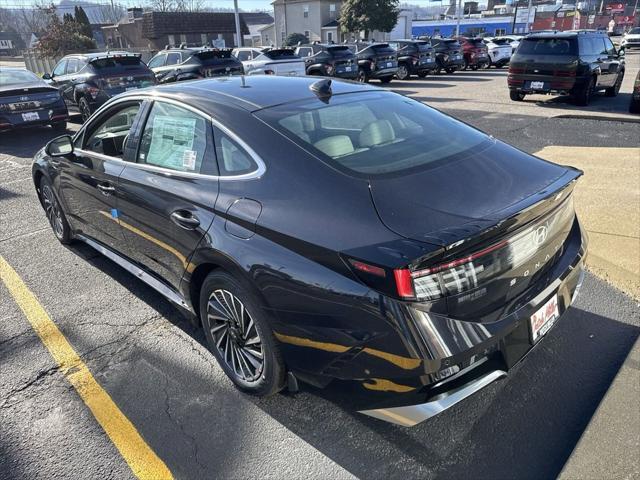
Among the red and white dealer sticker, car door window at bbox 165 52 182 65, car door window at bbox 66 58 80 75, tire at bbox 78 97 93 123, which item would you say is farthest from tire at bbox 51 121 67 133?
the red and white dealer sticker

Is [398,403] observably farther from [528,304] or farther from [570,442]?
[570,442]

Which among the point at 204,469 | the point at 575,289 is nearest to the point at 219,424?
the point at 204,469

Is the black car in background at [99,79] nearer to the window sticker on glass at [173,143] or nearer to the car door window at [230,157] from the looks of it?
the window sticker on glass at [173,143]

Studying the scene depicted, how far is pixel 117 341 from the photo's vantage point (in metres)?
3.28

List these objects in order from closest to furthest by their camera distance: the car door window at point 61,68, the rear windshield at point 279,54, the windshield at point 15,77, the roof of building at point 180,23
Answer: the windshield at point 15,77
the car door window at point 61,68
the rear windshield at point 279,54
the roof of building at point 180,23

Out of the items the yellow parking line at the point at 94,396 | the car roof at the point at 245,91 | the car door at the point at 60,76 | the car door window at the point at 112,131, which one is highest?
the car roof at the point at 245,91

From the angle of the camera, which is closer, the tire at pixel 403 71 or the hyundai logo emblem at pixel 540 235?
the hyundai logo emblem at pixel 540 235

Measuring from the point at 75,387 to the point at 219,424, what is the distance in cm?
98

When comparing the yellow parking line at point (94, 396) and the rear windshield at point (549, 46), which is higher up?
the rear windshield at point (549, 46)

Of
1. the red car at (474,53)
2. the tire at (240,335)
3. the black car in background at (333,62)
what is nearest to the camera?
the tire at (240,335)

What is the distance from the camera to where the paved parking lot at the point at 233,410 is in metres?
2.28

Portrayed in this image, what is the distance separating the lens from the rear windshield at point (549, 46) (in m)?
11.6

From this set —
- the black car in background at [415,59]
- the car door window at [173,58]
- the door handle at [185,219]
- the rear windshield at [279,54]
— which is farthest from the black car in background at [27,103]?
the black car in background at [415,59]

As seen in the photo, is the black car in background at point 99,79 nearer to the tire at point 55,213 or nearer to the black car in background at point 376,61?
the tire at point 55,213
